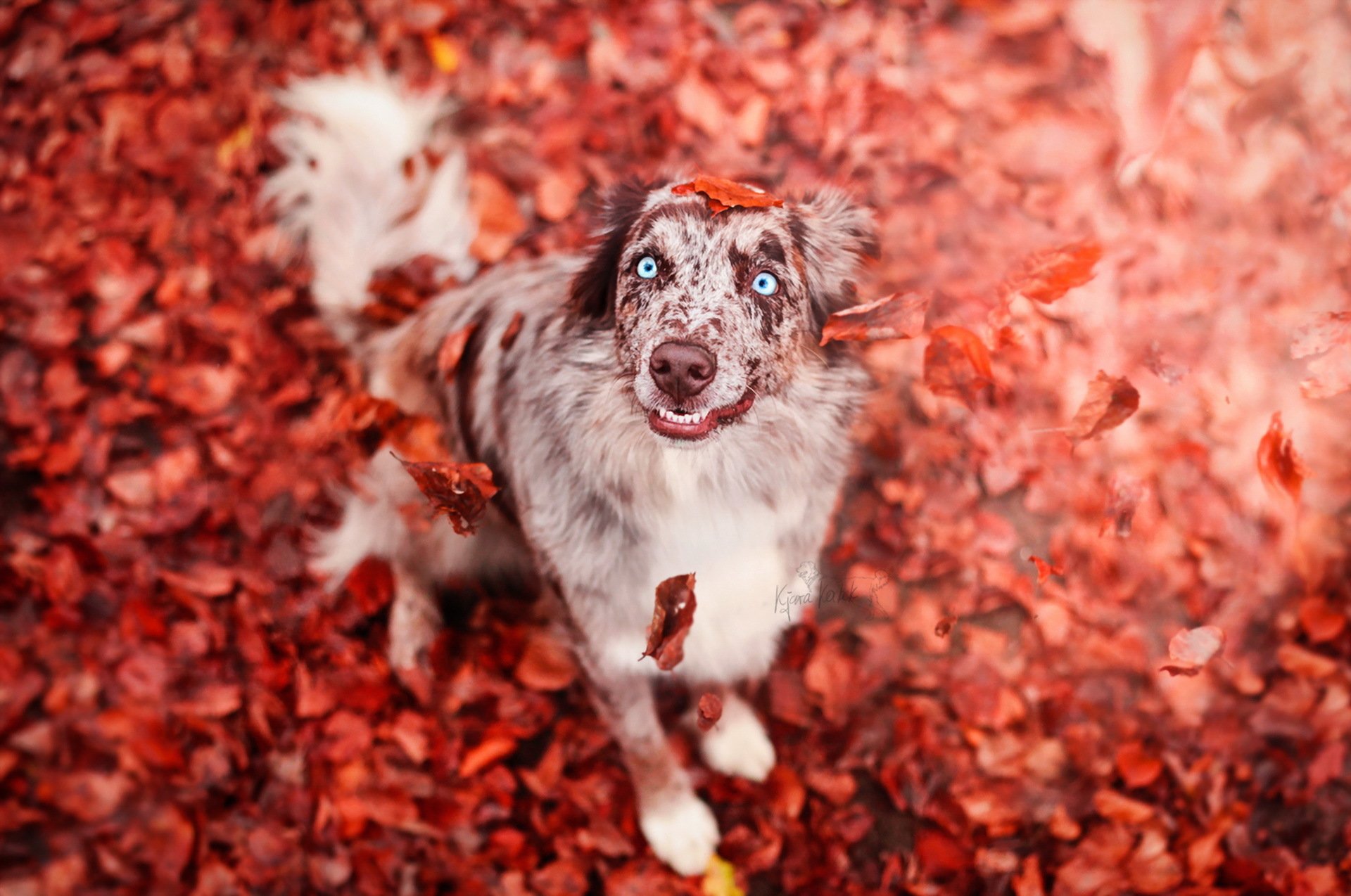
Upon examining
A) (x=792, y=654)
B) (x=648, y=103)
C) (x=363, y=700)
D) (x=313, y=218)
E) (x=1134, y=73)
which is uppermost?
(x=1134, y=73)

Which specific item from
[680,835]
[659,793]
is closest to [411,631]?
[659,793]

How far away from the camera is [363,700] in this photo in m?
2.82

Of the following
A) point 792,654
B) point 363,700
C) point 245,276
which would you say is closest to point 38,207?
point 245,276

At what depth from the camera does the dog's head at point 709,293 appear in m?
1.69

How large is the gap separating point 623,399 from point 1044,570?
1533 millimetres

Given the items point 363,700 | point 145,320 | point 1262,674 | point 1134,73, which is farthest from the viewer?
point 145,320

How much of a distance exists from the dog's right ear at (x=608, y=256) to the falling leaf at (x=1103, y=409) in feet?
Result: 4.91

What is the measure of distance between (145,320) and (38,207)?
0.71m

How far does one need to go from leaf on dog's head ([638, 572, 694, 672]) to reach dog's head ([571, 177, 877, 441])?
0.44m

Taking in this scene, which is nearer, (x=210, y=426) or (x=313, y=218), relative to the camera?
(x=313, y=218)

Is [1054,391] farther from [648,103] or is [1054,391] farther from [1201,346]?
[648,103]

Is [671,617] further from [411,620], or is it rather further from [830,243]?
[411,620]

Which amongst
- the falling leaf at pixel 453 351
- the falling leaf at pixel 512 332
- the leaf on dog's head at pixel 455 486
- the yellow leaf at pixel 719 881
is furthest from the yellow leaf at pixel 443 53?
the yellow leaf at pixel 719 881

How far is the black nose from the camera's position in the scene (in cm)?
163
